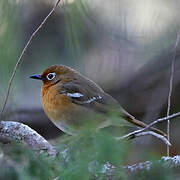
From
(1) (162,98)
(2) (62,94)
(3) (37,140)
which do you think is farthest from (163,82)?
(3) (37,140)

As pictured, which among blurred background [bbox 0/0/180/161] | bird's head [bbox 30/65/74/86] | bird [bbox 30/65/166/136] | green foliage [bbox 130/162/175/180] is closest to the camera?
green foliage [bbox 130/162/175/180]

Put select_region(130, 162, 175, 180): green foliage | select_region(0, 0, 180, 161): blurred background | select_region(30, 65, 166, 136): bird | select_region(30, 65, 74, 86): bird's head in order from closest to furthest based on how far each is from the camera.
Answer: select_region(130, 162, 175, 180): green foliage, select_region(0, 0, 180, 161): blurred background, select_region(30, 65, 166, 136): bird, select_region(30, 65, 74, 86): bird's head

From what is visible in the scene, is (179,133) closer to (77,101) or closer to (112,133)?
(77,101)

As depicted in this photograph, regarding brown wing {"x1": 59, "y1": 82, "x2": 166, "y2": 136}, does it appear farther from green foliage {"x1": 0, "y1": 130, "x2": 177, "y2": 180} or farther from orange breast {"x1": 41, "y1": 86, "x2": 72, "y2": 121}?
green foliage {"x1": 0, "y1": 130, "x2": 177, "y2": 180}

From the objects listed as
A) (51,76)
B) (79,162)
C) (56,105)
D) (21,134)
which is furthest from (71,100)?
(79,162)

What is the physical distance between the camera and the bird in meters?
4.21

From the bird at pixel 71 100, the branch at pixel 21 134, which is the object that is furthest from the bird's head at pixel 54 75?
the branch at pixel 21 134

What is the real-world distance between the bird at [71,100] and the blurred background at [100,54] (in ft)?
0.90

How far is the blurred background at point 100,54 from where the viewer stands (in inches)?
116

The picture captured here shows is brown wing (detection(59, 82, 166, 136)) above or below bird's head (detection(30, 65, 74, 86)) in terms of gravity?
below

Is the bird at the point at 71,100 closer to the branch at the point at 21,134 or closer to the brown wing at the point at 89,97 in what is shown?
the brown wing at the point at 89,97

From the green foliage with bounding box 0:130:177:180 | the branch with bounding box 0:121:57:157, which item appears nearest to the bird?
the branch with bounding box 0:121:57:157

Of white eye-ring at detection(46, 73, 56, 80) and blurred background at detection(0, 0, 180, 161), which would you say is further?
white eye-ring at detection(46, 73, 56, 80)

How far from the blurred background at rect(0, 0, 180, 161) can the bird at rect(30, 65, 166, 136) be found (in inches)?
10.8
